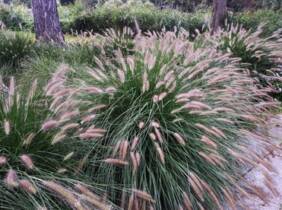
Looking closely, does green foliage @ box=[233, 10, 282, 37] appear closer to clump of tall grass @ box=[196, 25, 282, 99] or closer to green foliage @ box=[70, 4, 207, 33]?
green foliage @ box=[70, 4, 207, 33]

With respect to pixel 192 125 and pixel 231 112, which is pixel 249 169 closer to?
pixel 231 112

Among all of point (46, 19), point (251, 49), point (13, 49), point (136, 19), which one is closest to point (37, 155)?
point (251, 49)

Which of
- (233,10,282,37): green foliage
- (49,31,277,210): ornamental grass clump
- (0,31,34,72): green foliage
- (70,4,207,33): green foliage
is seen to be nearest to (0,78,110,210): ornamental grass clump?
(49,31,277,210): ornamental grass clump

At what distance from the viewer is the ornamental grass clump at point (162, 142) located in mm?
2633

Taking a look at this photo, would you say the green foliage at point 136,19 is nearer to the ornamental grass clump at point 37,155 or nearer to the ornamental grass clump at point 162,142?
the ornamental grass clump at point 162,142

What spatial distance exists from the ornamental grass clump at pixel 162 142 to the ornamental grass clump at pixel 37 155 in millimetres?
174

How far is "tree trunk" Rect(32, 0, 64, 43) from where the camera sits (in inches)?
281

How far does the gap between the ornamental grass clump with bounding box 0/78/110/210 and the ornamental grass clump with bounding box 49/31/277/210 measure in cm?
17

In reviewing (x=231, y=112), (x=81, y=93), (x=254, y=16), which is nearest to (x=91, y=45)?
(x=81, y=93)

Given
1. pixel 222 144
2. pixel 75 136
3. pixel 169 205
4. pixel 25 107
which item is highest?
pixel 25 107

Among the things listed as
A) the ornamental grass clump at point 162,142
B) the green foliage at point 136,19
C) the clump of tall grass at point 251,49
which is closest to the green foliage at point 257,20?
the green foliage at point 136,19

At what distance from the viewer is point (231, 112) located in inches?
126

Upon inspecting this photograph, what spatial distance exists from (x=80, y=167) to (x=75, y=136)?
0.22 metres

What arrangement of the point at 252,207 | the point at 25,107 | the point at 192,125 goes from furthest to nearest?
the point at 252,207 → the point at 192,125 → the point at 25,107
